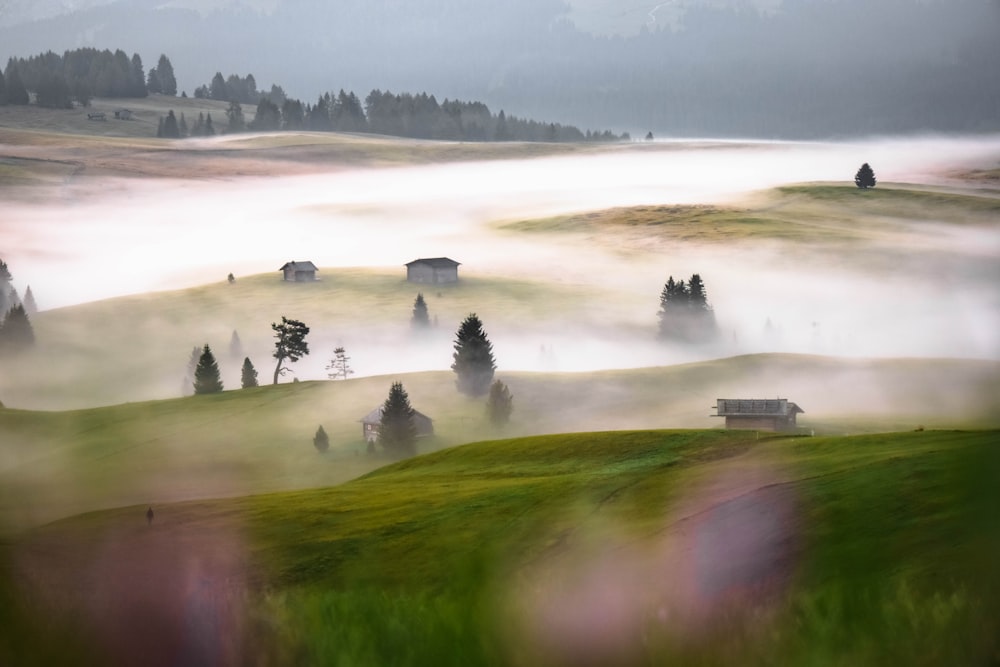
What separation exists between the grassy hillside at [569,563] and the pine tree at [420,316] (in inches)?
3530

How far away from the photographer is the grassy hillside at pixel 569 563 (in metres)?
24.5

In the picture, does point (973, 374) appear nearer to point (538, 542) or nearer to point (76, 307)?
point (538, 542)

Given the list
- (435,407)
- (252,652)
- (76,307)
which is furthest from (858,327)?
(252,652)

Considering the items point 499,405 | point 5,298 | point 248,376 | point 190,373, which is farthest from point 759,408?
point 5,298

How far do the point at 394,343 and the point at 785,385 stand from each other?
5806cm

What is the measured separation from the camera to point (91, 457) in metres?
113

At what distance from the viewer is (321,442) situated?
111375 mm

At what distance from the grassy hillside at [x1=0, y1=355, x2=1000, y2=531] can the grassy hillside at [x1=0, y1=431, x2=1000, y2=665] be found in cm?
2497

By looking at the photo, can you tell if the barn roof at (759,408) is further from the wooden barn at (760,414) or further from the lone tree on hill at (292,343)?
the lone tree on hill at (292,343)

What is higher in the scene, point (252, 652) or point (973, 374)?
point (252, 652)

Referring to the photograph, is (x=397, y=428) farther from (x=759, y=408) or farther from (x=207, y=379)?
(x=207, y=379)

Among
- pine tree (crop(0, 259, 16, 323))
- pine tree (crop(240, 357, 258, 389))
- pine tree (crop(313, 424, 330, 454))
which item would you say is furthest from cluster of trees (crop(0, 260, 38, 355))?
pine tree (crop(313, 424, 330, 454))

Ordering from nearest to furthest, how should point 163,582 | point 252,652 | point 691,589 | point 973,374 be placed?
1. point 252,652
2. point 691,589
3. point 163,582
4. point 973,374

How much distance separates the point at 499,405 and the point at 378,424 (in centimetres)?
1159
